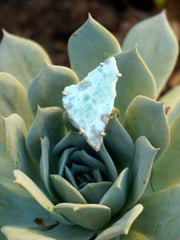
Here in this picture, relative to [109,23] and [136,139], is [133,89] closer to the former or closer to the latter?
[136,139]

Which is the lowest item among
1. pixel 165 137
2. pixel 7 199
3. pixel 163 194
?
pixel 7 199

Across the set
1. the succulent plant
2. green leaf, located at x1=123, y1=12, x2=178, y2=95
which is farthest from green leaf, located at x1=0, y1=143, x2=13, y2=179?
green leaf, located at x1=123, y1=12, x2=178, y2=95

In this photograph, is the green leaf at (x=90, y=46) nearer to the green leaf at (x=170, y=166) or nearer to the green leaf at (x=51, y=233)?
the green leaf at (x=170, y=166)

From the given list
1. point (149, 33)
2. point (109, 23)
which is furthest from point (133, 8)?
point (149, 33)

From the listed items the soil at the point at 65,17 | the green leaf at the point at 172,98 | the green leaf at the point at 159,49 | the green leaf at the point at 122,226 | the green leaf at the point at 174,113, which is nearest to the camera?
the green leaf at the point at 122,226

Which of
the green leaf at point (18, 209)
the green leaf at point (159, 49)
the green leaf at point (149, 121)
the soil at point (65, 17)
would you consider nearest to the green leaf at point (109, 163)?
the green leaf at point (149, 121)

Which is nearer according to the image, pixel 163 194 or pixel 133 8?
pixel 163 194

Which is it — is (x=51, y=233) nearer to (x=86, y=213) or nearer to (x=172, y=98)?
(x=86, y=213)

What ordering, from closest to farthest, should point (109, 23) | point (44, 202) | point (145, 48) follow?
1. point (44, 202)
2. point (145, 48)
3. point (109, 23)
